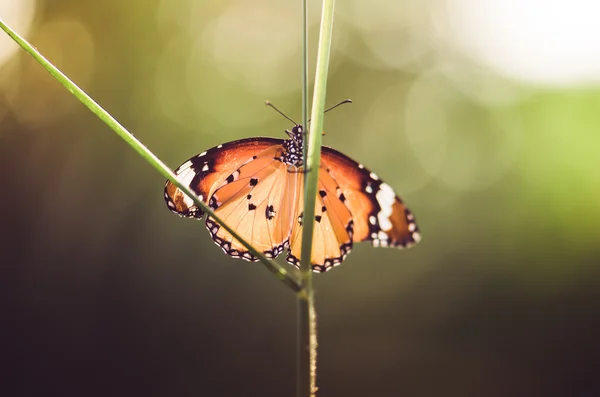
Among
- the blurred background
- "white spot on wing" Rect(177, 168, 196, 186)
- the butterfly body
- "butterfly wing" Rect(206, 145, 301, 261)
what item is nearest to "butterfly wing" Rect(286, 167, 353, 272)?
the butterfly body

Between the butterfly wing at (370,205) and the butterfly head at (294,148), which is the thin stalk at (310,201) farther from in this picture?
the butterfly wing at (370,205)

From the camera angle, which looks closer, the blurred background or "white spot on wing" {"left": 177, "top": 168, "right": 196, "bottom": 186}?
"white spot on wing" {"left": 177, "top": 168, "right": 196, "bottom": 186}

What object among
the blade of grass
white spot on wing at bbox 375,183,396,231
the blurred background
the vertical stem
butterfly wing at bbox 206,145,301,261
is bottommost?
the vertical stem

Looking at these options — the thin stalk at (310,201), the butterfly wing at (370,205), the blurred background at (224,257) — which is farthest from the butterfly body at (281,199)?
the blurred background at (224,257)

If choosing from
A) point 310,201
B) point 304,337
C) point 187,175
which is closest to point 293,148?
point 187,175

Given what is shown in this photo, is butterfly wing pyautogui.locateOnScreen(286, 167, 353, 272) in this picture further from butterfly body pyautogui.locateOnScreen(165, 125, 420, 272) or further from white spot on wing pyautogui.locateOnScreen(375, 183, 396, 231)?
white spot on wing pyautogui.locateOnScreen(375, 183, 396, 231)

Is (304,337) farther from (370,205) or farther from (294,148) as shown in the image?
(370,205)

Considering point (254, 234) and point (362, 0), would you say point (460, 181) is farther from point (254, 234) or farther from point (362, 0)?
point (254, 234)

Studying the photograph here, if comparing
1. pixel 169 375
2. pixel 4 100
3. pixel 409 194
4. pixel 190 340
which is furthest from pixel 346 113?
pixel 4 100
